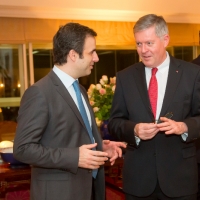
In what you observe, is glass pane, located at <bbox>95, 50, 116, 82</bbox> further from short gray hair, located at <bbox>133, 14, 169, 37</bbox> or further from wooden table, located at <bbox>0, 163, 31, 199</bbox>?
short gray hair, located at <bbox>133, 14, 169, 37</bbox>

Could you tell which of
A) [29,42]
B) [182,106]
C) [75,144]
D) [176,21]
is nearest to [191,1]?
[176,21]

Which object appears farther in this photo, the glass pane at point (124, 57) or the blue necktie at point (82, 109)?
the glass pane at point (124, 57)

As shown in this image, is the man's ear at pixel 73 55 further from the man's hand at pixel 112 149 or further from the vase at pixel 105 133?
the vase at pixel 105 133

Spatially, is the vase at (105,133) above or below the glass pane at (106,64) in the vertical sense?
below

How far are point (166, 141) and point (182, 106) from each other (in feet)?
0.69

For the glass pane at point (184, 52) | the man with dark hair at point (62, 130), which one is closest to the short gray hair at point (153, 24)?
the man with dark hair at point (62, 130)

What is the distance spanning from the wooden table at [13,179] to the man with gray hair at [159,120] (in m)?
0.75

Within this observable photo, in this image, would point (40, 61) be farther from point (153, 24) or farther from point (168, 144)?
point (168, 144)

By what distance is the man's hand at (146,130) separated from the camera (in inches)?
77.6

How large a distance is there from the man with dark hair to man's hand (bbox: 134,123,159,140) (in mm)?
228

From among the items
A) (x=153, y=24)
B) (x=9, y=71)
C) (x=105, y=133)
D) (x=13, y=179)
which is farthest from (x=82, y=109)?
(x=9, y=71)

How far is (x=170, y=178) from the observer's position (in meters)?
2.16

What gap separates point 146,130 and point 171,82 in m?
0.35

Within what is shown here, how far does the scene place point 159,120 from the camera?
2100 mm
